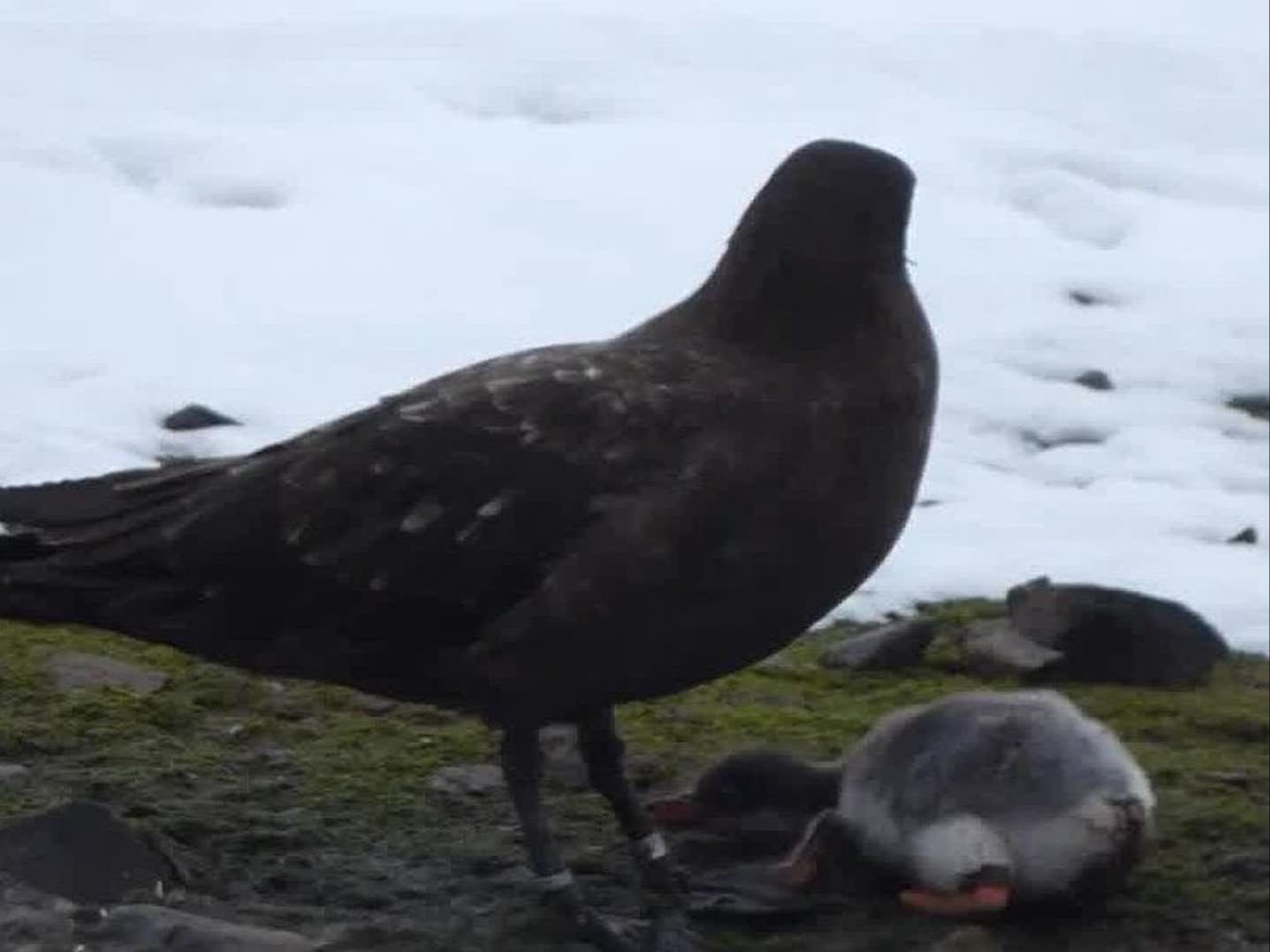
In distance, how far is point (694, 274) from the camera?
9.10 meters

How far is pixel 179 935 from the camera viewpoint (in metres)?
4.48

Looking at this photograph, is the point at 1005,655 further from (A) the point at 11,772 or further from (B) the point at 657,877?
(A) the point at 11,772

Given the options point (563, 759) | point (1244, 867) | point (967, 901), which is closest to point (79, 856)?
point (563, 759)

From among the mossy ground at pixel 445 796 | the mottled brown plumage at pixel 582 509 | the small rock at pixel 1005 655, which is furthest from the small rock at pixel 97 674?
the small rock at pixel 1005 655

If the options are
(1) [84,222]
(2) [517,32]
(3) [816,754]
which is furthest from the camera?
(2) [517,32]

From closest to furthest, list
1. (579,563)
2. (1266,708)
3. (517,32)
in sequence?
(579,563), (1266,708), (517,32)

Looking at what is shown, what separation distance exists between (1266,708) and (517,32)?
6.23 meters

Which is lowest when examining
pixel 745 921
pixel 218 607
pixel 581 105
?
pixel 745 921

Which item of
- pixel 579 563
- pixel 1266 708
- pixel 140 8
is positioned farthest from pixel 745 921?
pixel 140 8

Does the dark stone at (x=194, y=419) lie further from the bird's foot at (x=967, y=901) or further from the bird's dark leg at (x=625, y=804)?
the bird's foot at (x=967, y=901)

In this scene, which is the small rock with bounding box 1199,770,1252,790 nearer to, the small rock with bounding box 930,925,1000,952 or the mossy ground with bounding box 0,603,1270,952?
the mossy ground with bounding box 0,603,1270,952

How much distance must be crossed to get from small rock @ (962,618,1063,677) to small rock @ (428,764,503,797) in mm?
1120

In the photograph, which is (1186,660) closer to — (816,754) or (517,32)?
(816,754)

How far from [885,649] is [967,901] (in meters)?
1.48
